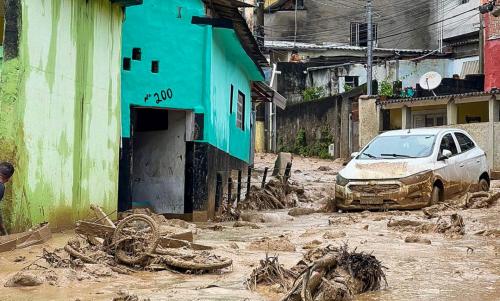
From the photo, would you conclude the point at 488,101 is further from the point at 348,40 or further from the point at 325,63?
the point at 348,40

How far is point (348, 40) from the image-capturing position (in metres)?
45.3

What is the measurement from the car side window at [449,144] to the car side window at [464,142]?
265 mm

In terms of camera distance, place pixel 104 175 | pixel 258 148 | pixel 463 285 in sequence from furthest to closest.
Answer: pixel 258 148
pixel 104 175
pixel 463 285

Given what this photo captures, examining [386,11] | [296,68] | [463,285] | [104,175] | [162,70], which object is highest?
[386,11]

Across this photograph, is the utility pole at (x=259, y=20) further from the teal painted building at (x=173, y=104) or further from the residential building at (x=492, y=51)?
the teal painted building at (x=173, y=104)

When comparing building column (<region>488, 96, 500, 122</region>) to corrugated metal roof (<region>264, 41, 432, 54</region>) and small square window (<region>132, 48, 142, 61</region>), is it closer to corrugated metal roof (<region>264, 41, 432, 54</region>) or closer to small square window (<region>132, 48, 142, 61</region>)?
small square window (<region>132, 48, 142, 61</region>)

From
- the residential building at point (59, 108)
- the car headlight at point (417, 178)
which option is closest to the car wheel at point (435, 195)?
the car headlight at point (417, 178)

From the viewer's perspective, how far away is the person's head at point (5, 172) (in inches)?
295

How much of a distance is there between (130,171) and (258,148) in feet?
83.8

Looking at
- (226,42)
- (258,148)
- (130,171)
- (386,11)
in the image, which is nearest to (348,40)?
(386,11)

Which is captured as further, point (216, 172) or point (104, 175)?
point (216, 172)

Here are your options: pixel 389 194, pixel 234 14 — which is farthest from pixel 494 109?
pixel 234 14

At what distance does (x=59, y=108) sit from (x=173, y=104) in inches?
192

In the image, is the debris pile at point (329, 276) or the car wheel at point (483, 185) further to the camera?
the car wheel at point (483, 185)
